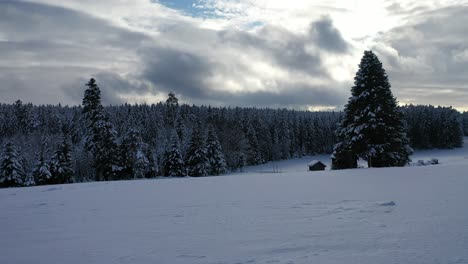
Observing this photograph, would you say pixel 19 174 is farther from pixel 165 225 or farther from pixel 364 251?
pixel 364 251

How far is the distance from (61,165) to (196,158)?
20183 mm

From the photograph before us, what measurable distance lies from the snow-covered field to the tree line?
2757cm

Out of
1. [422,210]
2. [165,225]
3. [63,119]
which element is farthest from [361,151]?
[63,119]

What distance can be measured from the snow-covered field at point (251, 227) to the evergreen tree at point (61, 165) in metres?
33.8

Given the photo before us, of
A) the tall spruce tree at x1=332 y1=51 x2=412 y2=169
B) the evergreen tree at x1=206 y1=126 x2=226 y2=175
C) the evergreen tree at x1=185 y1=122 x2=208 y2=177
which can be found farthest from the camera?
the evergreen tree at x1=206 y1=126 x2=226 y2=175

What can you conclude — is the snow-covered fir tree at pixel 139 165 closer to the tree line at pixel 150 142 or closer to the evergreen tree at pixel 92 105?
the tree line at pixel 150 142

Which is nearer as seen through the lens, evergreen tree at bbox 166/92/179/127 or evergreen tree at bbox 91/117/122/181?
evergreen tree at bbox 91/117/122/181

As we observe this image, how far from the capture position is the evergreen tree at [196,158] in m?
61.8

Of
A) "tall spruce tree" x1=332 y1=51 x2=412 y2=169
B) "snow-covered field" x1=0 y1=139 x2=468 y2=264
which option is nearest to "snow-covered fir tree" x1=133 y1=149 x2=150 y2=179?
"tall spruce tree" x1=332 y1=51 x2=412 y2=169

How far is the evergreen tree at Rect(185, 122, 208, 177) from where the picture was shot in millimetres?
61844

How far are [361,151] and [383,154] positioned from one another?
2.21 meters

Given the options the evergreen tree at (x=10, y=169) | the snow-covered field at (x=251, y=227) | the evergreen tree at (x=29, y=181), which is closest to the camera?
the snow-covered field at (x=251, y=227)

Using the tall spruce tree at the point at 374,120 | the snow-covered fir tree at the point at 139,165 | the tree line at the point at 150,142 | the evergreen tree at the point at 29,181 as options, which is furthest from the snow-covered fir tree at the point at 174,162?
the tall spruce tree at the point at 374,120

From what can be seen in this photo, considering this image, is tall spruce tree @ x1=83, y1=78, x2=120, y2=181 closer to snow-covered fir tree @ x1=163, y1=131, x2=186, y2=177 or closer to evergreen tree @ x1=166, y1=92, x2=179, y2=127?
snow-covered fir tree @ x1=163, y1=131, x2=186, y2=177
